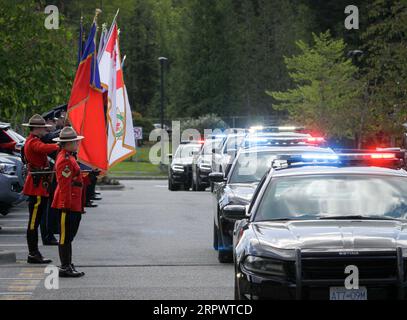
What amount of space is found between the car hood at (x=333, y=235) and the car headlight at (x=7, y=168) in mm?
11226

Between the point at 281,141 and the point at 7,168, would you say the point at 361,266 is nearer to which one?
the point at 281,141

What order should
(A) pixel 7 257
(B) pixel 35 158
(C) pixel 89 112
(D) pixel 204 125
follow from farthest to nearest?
(D) pixel 204 125
(C) pixel 89 112
(B) pixel 35 158
(A) pixel 7 257

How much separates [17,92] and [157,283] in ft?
52.6

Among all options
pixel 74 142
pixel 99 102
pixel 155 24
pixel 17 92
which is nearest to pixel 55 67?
pixel 17 92

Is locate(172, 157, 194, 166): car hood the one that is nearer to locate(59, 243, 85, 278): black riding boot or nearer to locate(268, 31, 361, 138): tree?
locate(268, 31, 361, 138): tree

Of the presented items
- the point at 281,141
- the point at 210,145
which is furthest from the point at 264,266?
the point at 210,145

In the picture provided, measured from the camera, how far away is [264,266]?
9117 millimetres

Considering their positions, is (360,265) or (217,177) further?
(217,177)

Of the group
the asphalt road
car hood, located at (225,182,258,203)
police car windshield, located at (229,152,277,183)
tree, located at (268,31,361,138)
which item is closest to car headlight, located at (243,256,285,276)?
the asphalt road

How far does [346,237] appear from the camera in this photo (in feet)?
29.8

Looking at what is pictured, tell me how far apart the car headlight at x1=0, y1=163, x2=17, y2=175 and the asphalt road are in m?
1.04

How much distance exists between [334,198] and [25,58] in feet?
59.8

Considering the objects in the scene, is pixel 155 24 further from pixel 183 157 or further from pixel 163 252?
pixel 163 252

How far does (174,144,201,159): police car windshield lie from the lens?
123 ft
